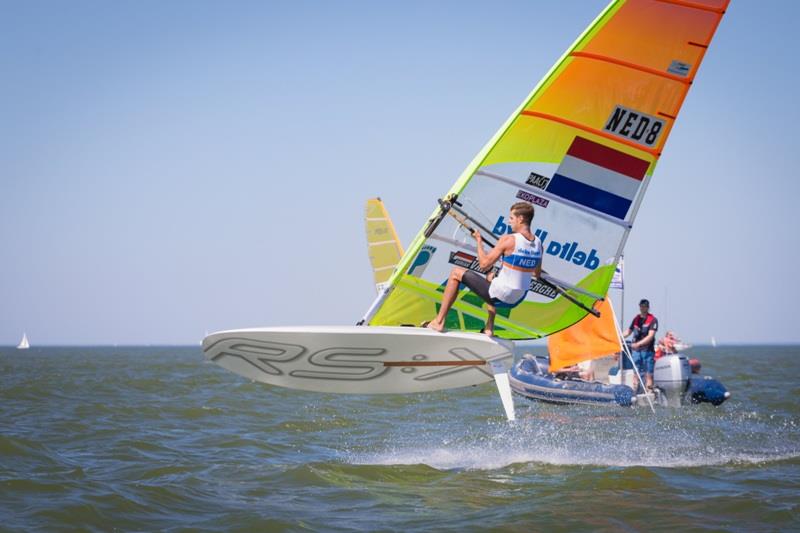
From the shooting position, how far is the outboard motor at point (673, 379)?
47.2 feet

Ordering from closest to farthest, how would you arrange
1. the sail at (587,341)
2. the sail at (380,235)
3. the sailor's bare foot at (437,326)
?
1. the sailor's bare foot at (437,326)
2. the sail at (587,341)
3. the sail at (380,235)

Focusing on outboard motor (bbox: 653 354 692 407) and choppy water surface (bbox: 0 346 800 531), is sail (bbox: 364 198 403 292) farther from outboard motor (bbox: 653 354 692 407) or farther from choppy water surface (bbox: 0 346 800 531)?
outboard motor (bbox: 653 354 692 407)

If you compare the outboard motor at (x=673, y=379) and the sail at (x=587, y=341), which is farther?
the sail at (x=587, y=341)

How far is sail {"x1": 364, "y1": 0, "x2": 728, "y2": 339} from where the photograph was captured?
7887 millimetres

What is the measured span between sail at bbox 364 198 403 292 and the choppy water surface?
9000mm

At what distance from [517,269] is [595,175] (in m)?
1.68

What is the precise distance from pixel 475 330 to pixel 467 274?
1.28m

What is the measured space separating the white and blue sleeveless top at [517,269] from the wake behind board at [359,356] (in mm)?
513

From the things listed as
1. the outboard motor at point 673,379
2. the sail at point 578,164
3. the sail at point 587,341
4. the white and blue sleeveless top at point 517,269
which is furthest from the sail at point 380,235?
the white and blue sleeveless top at point 517,269

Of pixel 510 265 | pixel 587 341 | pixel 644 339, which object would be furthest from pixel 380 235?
pixel 510 265

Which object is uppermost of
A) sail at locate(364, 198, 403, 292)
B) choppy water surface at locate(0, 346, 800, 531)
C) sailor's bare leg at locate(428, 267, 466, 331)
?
sail at locate(364, 198, 403, 292)

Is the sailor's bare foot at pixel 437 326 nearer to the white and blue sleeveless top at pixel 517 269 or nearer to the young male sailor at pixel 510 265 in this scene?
the young male sailor at pixel 510 265

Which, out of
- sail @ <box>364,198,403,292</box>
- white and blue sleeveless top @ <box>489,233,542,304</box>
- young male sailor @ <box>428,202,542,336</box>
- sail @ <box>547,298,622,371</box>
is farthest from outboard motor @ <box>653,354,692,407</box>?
sail @ <box>364,198,403,292</box>

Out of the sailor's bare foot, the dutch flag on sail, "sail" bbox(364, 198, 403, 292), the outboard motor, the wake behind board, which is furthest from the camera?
"sail" bbox(364, 198, 403, 292)
